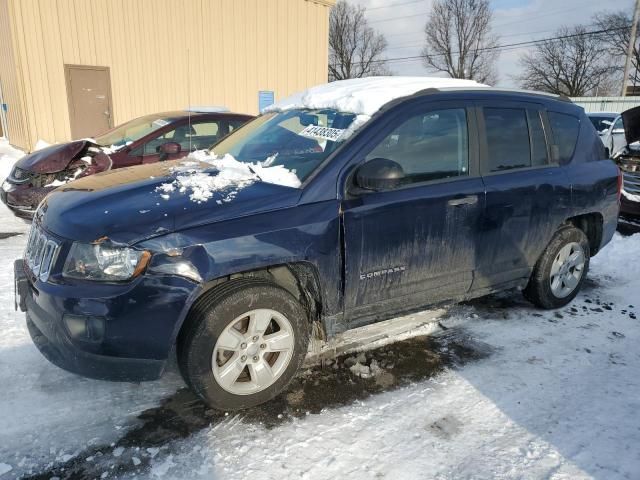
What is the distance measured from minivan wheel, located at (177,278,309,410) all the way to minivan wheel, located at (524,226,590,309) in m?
2.30

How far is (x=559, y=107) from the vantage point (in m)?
4.13

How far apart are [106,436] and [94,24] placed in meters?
12.3

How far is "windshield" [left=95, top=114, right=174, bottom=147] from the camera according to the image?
6.74 meters

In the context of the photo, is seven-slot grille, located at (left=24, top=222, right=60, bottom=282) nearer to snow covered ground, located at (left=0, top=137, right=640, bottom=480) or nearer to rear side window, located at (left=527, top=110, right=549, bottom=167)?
snow covered ground, located at (left=0, top=137, right=640, bottom=480)

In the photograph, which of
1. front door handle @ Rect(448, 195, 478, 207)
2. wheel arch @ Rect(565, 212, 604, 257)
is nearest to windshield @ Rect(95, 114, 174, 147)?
front door handle @ Rect(448, 195, 478, 207)

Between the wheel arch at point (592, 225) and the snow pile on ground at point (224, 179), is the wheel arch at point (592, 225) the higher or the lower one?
the lower one

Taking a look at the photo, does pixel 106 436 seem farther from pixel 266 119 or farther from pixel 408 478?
pixel 266 119

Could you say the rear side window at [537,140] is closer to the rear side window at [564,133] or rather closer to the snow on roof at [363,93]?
the rear side window at [564,133]

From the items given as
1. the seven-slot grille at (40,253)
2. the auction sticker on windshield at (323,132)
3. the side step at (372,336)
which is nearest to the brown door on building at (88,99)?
the seven-slot grille at (40,253)

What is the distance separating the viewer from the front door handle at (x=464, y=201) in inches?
131

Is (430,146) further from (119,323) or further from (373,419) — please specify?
(119,323)

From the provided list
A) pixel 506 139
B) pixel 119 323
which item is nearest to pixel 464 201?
pixel 506 139

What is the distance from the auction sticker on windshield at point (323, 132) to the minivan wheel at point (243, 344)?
105 cm

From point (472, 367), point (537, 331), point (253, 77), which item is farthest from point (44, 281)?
point (253, 77)
